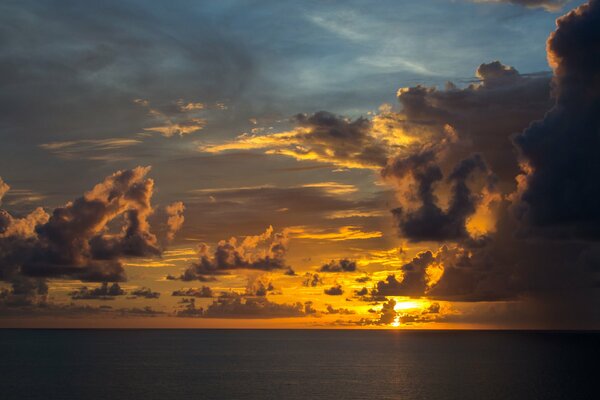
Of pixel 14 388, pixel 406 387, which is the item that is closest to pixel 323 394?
pixel 406 387

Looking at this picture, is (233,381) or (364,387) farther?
A: (233,381)

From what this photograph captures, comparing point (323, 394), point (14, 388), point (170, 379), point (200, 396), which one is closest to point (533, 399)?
point (323, 394)

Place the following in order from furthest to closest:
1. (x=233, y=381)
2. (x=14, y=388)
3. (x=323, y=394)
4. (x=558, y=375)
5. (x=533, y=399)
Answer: (x=558, y=375), (x=233, y=381), (x=14, y=388), (x=323, y=394), (x=533, y=399)

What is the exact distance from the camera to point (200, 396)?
145 metres

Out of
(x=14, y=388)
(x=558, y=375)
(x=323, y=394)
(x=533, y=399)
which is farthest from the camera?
(x=558, y=375)

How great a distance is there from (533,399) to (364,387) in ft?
139

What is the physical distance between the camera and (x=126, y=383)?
170 meters

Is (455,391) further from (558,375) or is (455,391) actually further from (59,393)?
(59,393)

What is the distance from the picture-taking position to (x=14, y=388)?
162m

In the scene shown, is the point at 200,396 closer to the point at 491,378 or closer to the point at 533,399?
the point at 533,399

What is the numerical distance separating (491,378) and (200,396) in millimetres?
86191

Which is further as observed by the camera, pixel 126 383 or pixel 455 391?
pixel 126 383

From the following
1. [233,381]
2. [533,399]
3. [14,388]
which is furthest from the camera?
[233,381]

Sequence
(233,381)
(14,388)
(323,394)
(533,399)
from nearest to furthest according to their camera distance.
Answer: (533,399) → (323,394) → (14,388) → (233,381)
